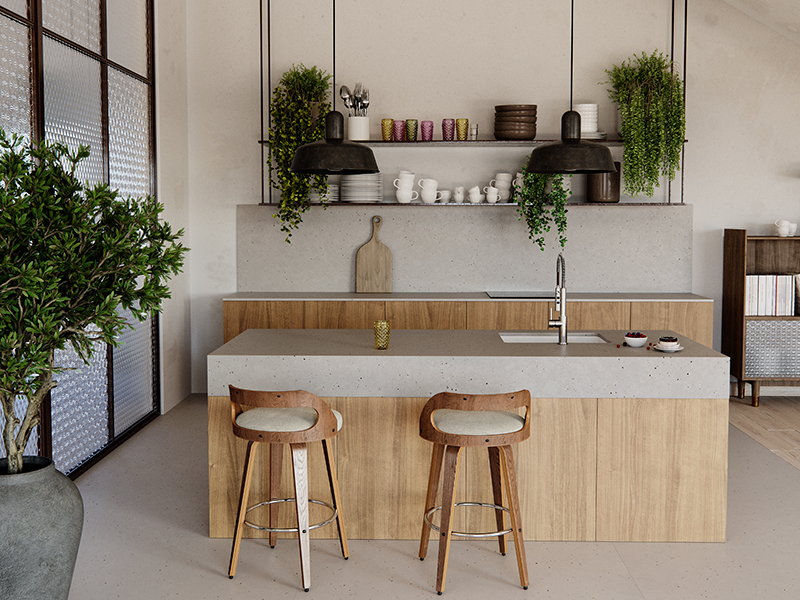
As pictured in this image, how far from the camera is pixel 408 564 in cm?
309

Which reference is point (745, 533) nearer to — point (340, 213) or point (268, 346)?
point (268, 346)

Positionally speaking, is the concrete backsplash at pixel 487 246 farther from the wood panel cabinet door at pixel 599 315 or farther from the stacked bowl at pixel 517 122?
the stacked bowl at pixel 517 122

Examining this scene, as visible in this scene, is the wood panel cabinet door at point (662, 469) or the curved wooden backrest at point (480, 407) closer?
the curved wooden backrest at point (480, 407)

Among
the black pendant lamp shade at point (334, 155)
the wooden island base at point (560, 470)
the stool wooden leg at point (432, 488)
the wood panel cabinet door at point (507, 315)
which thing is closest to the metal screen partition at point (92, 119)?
the wooden island base at point (560, 470)

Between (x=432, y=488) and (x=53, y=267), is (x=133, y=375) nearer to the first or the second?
(x=432, y=488)

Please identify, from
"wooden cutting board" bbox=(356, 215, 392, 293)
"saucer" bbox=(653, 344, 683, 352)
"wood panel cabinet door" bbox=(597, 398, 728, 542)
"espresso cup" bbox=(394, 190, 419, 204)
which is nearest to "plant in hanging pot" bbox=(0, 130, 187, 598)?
"wood panel cabinet door" bbox=(597, 398, 728, 542)

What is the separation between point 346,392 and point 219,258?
10.4 feet

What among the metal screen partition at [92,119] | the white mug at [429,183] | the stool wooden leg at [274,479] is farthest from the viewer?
the white mug at [429,183]

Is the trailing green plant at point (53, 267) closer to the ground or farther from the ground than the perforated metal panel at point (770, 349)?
farther from the ground

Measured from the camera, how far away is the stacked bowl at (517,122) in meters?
5.53

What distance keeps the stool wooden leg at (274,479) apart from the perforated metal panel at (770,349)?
4.08m

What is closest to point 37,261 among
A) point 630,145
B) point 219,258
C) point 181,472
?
point 181,472

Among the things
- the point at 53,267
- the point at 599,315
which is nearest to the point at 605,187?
the point at 599,315

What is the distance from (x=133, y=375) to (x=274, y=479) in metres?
2.23
